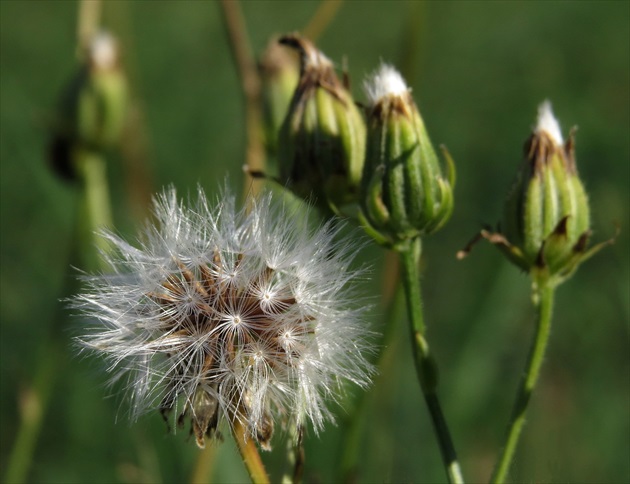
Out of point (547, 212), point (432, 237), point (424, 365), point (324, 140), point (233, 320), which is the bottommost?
point (424, 365)

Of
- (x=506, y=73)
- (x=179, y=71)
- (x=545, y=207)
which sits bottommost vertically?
(x=545, y=207)

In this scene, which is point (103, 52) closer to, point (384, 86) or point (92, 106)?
point (92, 106)

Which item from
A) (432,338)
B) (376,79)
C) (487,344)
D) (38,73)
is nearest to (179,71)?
(38,73)

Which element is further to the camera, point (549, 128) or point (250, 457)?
point (549, 128)

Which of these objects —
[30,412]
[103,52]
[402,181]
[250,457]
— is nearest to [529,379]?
[402,181]

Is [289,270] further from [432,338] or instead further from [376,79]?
[432,338]

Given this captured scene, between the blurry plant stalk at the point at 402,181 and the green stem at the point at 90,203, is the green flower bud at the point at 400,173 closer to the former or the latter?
the blurry plant stalk at the point at 402,181

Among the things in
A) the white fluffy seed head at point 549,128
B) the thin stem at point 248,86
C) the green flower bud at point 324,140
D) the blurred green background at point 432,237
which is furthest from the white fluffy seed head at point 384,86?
the thin stem at point 248,86
